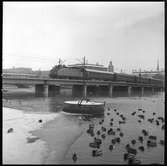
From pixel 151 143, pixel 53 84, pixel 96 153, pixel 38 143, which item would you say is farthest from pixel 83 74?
pixel 96 153

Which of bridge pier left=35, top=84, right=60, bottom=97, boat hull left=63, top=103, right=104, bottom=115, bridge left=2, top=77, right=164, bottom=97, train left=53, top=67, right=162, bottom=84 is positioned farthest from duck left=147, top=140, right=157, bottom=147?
train left=53, top=67, right=162, bottom=84

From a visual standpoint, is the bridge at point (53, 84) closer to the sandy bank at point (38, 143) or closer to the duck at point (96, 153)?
the sandy bank at point (38, 143)

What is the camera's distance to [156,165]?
29.0ft

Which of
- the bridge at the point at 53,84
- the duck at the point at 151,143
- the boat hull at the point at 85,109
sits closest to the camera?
the duck at the point at 151,143

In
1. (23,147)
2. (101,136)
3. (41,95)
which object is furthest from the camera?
(41,95)

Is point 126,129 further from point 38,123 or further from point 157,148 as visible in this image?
point 38,123

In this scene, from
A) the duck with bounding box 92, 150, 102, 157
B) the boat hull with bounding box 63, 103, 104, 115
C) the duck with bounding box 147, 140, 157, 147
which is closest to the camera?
the duck with bounding box 92, 150, 102, 157

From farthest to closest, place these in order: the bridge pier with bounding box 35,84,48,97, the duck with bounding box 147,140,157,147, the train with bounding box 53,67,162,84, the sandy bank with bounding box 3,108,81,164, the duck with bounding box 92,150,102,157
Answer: the train with bounding box 53,67,162,84 → the bridge pier with bounding box 35,84,48,97 → the duck with bounding box 147,140,157,147 → the duck with bounding box 92,150,102,157 → the sandy bank with bounding box 3,108,81,164

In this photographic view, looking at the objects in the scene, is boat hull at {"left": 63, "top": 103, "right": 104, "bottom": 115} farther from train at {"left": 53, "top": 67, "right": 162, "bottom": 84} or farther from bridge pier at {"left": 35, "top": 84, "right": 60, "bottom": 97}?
train at {"left": 53, "top": 67, "right": 162, "bottom": 84}

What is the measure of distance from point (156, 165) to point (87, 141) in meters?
4.98

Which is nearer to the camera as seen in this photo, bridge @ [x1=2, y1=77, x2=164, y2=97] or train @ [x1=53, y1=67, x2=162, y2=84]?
bridge @ [x1=2, y1=77, x2=164, y2=97]

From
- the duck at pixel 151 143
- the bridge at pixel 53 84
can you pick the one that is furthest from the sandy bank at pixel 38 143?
the bridge at pixel 53 84

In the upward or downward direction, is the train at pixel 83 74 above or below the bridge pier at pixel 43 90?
above

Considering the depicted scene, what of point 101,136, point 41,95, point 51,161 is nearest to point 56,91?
point 41,95
